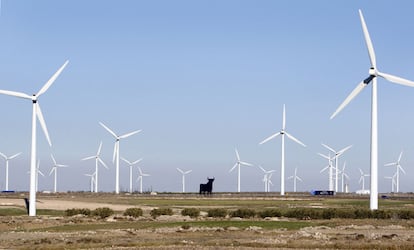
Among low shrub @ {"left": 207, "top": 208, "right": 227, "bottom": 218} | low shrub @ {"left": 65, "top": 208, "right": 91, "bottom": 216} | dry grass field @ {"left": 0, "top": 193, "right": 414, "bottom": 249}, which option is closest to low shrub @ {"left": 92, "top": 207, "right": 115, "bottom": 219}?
dry grass field @ {"left": 0, "top": 193, "right": 414, "bottom": 249}

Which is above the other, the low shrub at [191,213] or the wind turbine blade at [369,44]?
the wind turbine blade at [369,44]

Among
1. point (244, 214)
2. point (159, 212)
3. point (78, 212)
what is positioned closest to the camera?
point (244, 214)

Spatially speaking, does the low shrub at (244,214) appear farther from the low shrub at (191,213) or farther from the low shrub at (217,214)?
the low shrub at (191,213)

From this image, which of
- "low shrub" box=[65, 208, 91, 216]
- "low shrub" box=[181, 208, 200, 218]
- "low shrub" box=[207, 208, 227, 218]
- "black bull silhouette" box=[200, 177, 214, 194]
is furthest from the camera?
"black bull silhouette" box=[200, 177, 214, 194]

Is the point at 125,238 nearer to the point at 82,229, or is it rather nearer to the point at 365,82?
the point at 82,229

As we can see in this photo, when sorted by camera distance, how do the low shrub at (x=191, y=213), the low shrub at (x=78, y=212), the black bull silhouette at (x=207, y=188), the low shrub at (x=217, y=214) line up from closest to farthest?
the low shrub at (x=217, y=214) < the low shrub at (x=191, y=213) < the low shrub at (x=78, y=212) < the black bull silhouette at (x=207, y=188)

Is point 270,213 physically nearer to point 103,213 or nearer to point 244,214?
point 244,214

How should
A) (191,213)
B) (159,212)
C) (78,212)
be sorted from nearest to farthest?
(191,213) < (159,212) < (78,212)

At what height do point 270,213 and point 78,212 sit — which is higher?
point 270,213

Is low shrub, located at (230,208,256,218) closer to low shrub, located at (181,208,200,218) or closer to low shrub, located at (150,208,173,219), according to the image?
low shrub, located at (181,208,200,218)

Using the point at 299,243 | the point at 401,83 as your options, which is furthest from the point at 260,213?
the point at 299,243

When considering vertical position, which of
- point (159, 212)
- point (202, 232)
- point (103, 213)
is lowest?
point (202, 232)

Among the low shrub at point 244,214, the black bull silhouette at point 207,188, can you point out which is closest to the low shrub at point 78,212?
the low shrub at point 244,214

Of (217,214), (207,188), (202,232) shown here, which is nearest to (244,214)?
(217,214)
